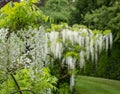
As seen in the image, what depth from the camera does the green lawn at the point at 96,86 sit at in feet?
52.5

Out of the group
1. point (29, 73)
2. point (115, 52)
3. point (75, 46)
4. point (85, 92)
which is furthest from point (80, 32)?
point (29, 73)

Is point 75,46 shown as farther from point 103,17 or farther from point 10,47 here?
point 10,47

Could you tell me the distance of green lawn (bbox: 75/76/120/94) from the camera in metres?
16.0

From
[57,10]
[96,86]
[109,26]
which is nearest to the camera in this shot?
[109,26]

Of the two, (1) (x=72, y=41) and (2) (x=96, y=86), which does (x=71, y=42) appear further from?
(2) (x=96, y=86)

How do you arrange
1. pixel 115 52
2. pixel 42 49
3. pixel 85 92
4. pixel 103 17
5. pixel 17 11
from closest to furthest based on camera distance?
1. pixel 17 11
2. pixel 42 49
3. pixel 85 92
4. pixel 103 17
5. pixel 115 52

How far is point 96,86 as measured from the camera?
1703 centimetres

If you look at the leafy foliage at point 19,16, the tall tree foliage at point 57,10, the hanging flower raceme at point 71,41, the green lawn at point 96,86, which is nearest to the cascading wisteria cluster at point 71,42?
the hanging flower raceme at point 71,41

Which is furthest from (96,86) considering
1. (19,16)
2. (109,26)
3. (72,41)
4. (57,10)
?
(19,16)

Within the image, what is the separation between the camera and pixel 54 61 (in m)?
14.0

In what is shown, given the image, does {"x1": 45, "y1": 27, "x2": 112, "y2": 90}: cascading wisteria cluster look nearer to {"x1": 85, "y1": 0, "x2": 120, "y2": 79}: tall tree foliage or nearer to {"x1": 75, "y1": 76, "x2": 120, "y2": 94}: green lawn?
{"x1": 75, "y1": 76, "x2": 120, "y2": 94}: green lawn

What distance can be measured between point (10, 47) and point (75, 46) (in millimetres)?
8938

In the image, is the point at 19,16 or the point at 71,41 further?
the point at 71,41

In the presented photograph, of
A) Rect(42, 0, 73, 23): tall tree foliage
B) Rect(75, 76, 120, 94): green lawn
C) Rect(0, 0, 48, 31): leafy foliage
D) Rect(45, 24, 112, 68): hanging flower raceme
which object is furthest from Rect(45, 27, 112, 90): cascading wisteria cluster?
Rect(0, 0, 48, 31): leafy foliage
